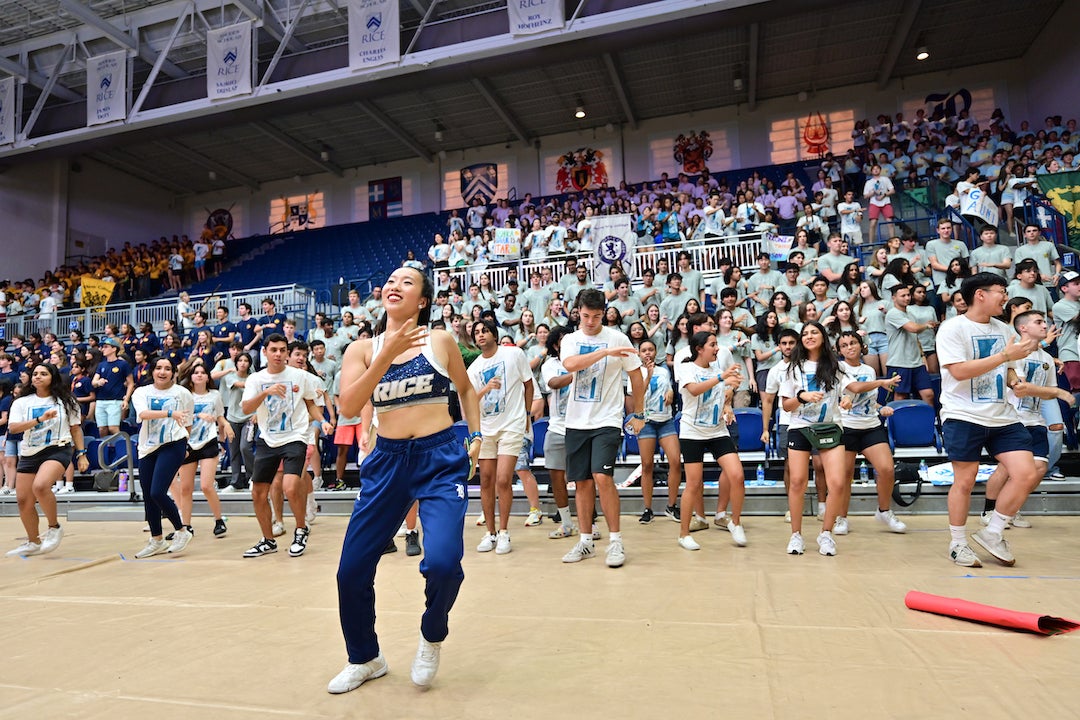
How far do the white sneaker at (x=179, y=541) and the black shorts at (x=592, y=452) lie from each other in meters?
4.01

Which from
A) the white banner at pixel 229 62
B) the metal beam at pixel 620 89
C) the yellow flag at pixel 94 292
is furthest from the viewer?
the yellow flag at pixel 94 292

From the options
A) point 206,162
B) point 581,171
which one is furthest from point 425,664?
point 206,162

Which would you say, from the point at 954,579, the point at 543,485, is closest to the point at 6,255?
the point at 543,485

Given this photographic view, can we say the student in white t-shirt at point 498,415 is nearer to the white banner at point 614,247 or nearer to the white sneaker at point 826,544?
the white sneaker at point 826,544

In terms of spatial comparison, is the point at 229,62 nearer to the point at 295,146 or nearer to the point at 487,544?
the point at 295,146

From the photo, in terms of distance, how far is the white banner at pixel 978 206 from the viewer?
10.7 metres

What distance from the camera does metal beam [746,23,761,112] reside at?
16562 mm

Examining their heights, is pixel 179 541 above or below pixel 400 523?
below

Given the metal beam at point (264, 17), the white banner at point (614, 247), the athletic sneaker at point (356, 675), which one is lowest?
the athletic sneaker at point (356, 675)

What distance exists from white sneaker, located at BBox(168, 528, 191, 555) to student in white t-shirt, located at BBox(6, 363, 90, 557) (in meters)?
0.26

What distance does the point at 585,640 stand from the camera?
10.8 ft

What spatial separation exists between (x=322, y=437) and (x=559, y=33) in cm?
933

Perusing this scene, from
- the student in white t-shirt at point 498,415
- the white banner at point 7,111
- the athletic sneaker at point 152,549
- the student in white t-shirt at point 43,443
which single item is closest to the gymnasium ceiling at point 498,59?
the white banner at point 7,111

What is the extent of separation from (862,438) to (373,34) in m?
13.2
